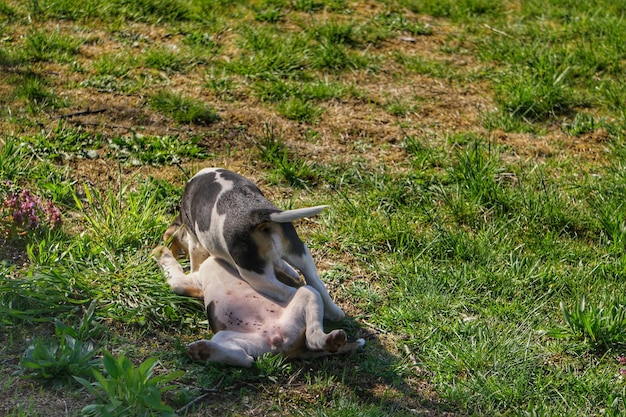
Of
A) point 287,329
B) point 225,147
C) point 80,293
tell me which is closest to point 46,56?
point 225,147

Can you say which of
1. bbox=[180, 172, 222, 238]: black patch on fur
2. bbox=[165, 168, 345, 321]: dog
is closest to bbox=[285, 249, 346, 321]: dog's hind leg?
bbox=[165, 168, 345, 321]: dog

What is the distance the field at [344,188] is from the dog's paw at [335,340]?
0.89ft

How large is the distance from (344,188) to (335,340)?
7.18 ft

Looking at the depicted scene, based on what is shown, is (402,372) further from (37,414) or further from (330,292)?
(37,414)

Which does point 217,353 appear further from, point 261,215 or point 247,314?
point 261,215

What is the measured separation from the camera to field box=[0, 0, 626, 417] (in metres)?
4.21

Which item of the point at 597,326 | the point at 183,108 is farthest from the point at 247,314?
the point at 183,108

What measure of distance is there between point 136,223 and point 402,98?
9.21 feet

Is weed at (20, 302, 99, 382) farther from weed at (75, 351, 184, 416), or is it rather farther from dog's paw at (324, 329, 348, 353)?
dog's paw at (324, 329, 348, 353)

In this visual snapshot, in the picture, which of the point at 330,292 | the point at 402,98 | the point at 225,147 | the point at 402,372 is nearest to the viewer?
the point at 402,372

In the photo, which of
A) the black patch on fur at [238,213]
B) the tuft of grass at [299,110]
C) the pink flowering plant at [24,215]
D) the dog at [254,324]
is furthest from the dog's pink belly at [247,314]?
the tuft of grass at [299,110]

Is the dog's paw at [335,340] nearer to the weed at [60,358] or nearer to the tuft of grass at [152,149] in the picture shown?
the weed at [60,358]

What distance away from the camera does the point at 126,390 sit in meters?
3.65

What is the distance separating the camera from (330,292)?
4.99 meters
